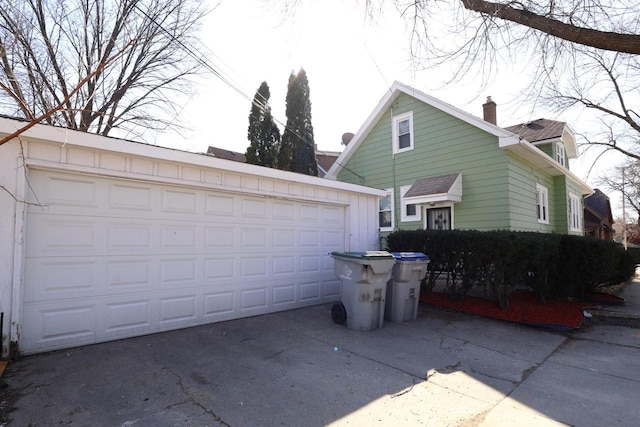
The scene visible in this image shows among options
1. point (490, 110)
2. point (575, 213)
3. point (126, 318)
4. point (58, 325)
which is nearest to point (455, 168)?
point (490, 110)

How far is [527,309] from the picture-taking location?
717 centimetres

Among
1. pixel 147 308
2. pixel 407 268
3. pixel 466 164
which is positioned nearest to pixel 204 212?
pixel 147 308

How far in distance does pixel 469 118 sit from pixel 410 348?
8.60 meters

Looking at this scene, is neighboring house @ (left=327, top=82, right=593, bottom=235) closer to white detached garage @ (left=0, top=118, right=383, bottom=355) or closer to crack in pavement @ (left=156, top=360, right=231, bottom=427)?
white detached garage @ (left=0, top=118, right=383, bottom=355)

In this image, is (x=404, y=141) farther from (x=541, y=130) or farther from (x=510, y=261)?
(x=510, y=261)

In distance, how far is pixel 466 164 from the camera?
1142cm

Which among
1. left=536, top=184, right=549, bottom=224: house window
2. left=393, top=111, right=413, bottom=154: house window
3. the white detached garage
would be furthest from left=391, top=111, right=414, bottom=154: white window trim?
the white detached garage

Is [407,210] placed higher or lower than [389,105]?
lower

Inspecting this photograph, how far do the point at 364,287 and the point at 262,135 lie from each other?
11.6 meters

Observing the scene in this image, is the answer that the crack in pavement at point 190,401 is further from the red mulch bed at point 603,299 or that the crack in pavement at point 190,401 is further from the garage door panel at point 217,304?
the red mulch bed at point 603,299

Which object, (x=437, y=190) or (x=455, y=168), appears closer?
(x=437, y=190)

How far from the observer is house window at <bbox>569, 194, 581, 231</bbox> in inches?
605

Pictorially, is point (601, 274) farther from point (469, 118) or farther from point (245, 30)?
point (245, 30)

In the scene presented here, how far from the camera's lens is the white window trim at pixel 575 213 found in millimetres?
15406
